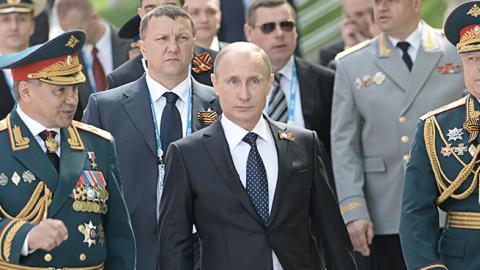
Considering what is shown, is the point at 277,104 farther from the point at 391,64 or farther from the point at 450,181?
the point at 450,181

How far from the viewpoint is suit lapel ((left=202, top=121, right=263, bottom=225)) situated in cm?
798

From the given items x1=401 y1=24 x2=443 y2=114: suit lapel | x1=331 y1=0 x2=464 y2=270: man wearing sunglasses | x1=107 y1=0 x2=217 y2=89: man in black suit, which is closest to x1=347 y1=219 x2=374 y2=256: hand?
x1=331 y1=0 x2=464 y2=270: man wearing sunglasses

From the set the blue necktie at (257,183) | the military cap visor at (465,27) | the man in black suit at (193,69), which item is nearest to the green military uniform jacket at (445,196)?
the military cap visor at (465,27)

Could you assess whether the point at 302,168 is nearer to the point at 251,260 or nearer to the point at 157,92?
the point at 251,260

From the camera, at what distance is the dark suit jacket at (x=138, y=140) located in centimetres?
895

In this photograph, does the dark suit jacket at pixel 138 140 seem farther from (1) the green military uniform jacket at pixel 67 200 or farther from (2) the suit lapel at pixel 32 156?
(2) the suit lapel at pixel 32 156

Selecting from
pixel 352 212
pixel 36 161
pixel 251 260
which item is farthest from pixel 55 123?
pixel 352 212

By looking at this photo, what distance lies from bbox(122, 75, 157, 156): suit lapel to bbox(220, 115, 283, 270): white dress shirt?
0.98 m

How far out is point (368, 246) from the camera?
400 inches

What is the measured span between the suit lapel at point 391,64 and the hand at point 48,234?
380 cm

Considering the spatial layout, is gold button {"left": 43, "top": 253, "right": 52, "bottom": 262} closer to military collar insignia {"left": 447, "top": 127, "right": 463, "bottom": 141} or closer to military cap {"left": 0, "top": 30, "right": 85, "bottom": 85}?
military cap {"left": 0, "top": 30, "right": 85, "bottom": 85}

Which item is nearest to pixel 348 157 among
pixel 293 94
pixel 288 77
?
pixel 293 94

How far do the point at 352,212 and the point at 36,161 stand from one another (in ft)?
10.5

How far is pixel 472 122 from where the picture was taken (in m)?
8.12
